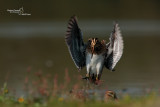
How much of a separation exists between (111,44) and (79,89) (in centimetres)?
172

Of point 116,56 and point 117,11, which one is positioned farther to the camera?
point 117,11

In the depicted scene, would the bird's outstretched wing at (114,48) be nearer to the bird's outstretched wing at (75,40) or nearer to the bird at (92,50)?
the bird at (92,50)

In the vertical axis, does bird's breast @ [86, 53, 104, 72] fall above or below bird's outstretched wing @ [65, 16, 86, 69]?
below

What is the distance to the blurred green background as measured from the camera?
17797 mm

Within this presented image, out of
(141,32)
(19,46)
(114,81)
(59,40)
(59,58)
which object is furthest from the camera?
(141,32)

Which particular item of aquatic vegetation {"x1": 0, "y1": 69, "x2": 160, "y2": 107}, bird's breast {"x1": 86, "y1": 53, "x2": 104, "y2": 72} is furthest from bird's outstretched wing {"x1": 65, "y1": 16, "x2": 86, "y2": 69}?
aquatic vegetation {"x1": 0, "y1": 69, "x2": 160, "y2": 107}

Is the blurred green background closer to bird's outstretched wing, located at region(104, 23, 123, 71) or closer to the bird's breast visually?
the bird's breast

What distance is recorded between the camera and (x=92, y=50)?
11234mm

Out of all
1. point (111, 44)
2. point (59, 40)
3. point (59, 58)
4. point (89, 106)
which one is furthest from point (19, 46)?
point (89, 106)

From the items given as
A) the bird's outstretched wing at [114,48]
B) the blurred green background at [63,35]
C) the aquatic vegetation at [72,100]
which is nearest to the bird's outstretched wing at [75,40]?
the bird's outstretched wing at [114,48]

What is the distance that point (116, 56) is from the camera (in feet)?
37.2

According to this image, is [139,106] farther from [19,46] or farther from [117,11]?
[117,11]

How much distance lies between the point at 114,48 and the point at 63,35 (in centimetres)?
2199

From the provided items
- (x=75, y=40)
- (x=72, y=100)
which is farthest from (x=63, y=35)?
(x=72, y=100)
